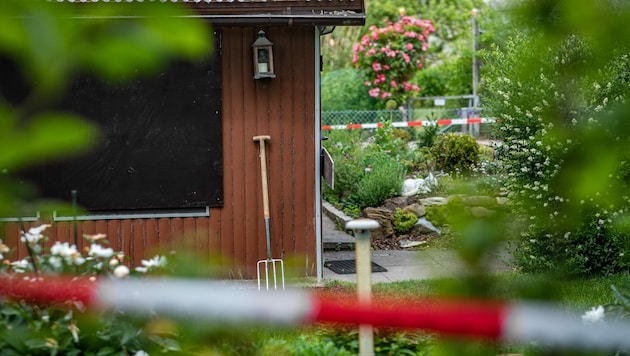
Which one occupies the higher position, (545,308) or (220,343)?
(545,308)

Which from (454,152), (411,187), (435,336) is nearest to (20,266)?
(435,336)

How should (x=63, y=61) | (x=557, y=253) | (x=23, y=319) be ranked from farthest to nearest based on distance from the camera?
(x=23, y=319) → (x=557, y=253) → (x=63, y=61)

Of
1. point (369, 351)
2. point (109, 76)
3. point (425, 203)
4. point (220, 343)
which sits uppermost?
point (109, 76)

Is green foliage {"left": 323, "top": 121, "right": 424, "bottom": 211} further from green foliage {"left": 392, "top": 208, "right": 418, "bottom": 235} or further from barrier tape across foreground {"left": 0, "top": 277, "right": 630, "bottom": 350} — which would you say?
barrier tape across foreground {"left": 0, "top": 277, "right": 630, "bottom": 350}

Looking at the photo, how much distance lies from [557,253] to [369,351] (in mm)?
1503

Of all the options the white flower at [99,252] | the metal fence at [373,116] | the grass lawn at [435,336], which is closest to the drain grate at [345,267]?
the grass lawn at [435,336]

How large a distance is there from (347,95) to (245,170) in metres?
15.8

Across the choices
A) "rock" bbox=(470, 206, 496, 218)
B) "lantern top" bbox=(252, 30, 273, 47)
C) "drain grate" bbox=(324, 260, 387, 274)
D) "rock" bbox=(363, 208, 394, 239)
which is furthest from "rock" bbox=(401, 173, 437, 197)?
"rock" bbox=(470, 206, 496, 218)

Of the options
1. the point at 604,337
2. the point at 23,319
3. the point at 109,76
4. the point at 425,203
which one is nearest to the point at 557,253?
the point at 604,337

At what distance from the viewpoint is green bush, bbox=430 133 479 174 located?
13.3 metres

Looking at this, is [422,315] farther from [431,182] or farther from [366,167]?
[366,167]

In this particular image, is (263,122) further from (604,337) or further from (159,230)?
(604,337)

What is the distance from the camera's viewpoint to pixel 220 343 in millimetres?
1605

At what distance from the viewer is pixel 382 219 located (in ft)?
36.8
